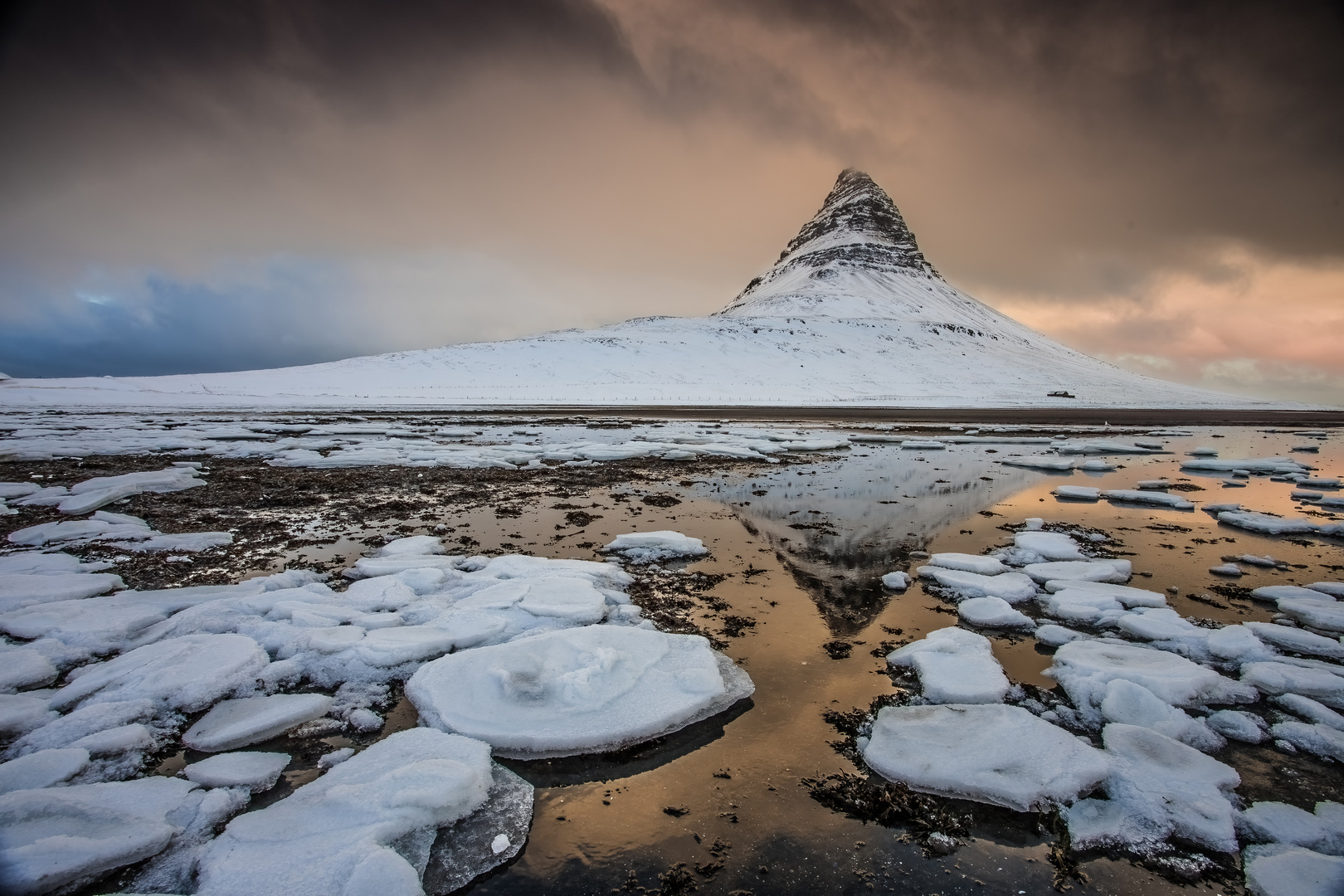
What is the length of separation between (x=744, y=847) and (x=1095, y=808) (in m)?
1.78

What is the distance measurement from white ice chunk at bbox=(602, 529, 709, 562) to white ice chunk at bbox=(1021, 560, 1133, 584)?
3.73 meters

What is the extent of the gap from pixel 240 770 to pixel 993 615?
551 cm

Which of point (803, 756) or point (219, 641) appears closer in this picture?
point (803, 756)

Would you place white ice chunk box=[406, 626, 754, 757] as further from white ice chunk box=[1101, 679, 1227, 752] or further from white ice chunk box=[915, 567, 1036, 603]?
white ice chunk box=[915, 567, 1036, 603]

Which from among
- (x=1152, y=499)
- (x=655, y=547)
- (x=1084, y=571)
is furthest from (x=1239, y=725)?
(x=1152, y=499)

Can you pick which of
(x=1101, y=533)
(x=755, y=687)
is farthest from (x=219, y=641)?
(x=1101, y=533)

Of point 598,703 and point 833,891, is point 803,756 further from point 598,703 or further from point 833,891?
point 598,703

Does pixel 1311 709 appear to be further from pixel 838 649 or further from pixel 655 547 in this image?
pixel 655 547

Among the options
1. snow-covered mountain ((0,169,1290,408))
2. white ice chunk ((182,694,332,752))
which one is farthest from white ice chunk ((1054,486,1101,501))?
Answer: snow-covered mountain ((0,169,1290,408))

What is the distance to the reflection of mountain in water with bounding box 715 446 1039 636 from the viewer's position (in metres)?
5.73

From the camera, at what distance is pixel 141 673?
357 cm

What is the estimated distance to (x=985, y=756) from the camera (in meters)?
2.98

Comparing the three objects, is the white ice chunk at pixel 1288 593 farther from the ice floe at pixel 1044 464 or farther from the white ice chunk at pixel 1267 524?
the ice floe at pixel 1044 464

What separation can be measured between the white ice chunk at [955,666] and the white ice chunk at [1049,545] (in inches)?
118
